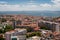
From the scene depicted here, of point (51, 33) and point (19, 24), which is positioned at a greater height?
point (19, 24)

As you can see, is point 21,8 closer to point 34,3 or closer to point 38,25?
point 34,3

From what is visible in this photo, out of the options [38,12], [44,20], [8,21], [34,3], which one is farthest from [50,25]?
[8,21]

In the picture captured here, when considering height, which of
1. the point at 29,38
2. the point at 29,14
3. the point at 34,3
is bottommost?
the point at 29,38

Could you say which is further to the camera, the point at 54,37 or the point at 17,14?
the point at 17,14

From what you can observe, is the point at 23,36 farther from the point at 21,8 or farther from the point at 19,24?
the point at 21,8

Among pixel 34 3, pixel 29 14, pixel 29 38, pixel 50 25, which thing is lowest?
pixel 29 38

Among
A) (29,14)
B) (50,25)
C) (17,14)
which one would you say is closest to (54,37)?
(50,25)
